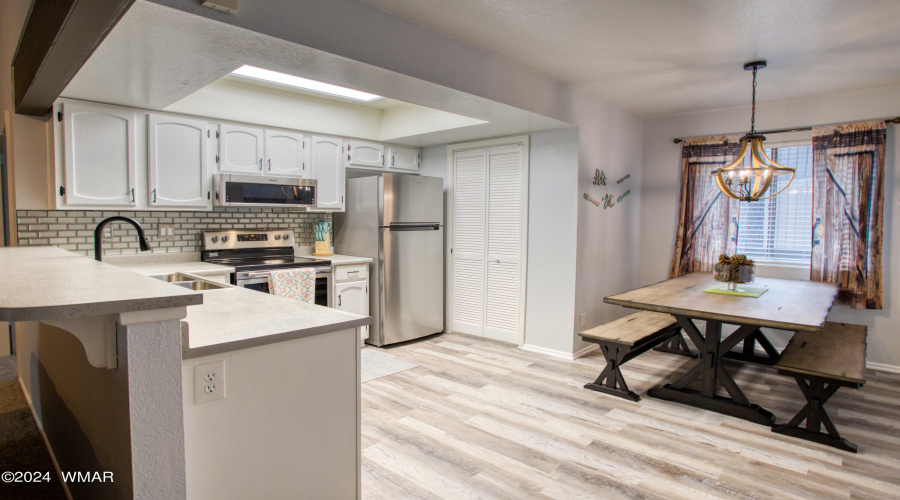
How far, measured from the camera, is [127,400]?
1096 mm

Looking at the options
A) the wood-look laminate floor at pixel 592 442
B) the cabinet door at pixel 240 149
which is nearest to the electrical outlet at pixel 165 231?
the cabinet door at pixel 240 149

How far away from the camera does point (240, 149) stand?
4.08m

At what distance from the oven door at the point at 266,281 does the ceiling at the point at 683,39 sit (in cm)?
236

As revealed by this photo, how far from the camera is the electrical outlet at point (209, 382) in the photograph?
1321 mm

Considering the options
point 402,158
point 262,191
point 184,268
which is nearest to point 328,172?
point 262,191

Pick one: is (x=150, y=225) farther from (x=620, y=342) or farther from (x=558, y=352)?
(x=620, y=342)

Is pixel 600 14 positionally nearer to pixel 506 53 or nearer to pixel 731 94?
pixel 506 53

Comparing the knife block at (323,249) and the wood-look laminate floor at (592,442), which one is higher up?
the knife block at (323,249)

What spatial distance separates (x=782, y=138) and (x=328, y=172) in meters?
4.23

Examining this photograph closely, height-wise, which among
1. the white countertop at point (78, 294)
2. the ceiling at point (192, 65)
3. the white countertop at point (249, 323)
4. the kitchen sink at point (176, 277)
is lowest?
the kitchen sink at point (176, 277)

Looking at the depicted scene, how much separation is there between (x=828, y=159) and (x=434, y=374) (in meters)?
3.80

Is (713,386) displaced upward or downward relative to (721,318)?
downward

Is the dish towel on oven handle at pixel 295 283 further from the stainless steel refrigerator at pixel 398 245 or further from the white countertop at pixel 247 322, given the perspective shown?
the white countertop at pixel 247 322

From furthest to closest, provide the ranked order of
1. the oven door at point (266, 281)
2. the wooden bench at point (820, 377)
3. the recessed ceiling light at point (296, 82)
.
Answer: the oven door at point (266, 281)
the recessed ceiling light at point (296, 82)
the wooden bench at point (820, 377)
